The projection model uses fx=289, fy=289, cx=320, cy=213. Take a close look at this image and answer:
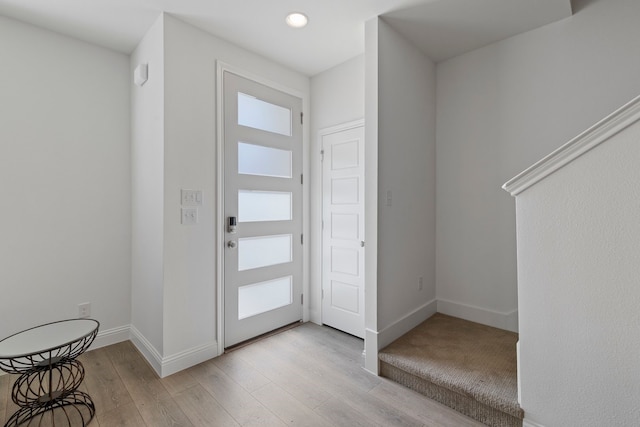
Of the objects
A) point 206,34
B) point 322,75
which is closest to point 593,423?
point 322,75

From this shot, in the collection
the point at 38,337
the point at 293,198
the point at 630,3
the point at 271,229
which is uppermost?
the point at 630,3

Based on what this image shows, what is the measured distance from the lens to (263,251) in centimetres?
Result: 276

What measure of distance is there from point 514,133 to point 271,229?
2298 mm

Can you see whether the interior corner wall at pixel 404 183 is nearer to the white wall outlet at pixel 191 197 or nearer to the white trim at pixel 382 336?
the white trim at pixel 382 336

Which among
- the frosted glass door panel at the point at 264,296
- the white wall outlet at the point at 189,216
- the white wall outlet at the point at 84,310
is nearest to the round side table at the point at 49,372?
the white wall outlet at the point at 84,310

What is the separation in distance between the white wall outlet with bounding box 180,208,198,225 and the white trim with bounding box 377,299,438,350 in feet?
5.44

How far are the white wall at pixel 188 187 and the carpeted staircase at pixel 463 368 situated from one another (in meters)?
1.45

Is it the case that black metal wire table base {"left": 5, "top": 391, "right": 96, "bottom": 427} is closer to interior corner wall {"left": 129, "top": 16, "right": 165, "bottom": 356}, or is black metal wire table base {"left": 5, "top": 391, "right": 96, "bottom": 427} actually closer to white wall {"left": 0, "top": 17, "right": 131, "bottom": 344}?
interior corner wall {"left": 129, "top": 16, "right": 165, "bottom": 356}

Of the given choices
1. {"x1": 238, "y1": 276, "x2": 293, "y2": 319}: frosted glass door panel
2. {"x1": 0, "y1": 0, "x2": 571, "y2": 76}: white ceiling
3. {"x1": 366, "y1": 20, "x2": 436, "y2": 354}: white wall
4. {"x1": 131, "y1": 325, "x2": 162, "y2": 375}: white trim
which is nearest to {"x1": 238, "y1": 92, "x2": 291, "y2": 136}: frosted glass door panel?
{"x1": 0, "y1": 0, "x2": 571, "y2": 76}: white ceiling

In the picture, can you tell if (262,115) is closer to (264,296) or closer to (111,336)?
(264,296)

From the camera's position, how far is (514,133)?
7.99 feet

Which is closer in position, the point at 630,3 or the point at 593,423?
the point at 593,423

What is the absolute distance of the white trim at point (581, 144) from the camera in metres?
1.20

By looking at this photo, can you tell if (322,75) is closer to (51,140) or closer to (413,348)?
(51,140)
